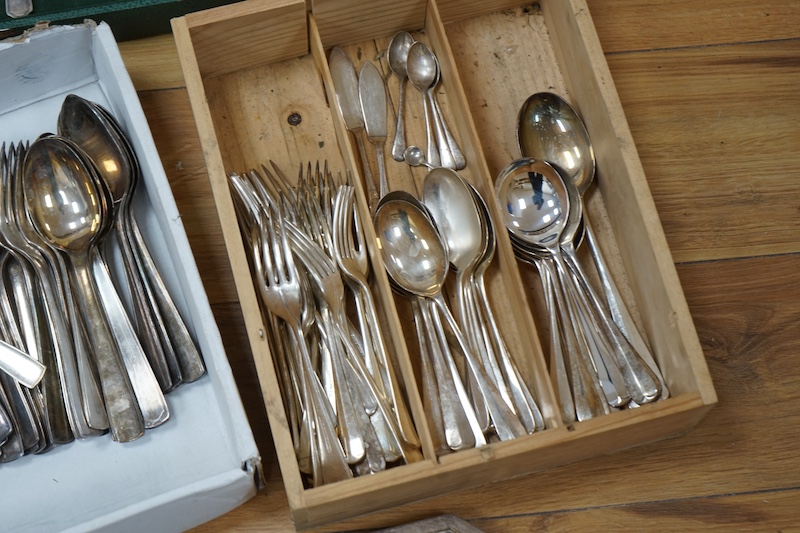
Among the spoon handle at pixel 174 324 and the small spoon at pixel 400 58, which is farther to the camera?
the small spoon at pixel 400 58

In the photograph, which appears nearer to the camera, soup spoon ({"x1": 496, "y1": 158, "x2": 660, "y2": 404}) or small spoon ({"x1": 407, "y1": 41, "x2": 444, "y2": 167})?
soup spoon ({"x1": 496, "y1": 158, "x2": 660, "y2": 404})

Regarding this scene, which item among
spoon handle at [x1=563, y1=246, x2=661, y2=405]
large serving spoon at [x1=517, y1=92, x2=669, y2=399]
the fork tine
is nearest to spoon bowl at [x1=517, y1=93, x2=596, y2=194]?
large serving spoon at [x1=517, y1=92, x2=669, y2=399]

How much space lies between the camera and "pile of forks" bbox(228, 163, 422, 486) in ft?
2.16

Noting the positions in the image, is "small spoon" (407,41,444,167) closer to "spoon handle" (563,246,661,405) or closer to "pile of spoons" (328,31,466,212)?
"pile of spoons" (328,31,466,212)

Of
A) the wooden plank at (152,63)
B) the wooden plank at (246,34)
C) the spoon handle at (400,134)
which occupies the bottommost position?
the spoon handle at (400,134)

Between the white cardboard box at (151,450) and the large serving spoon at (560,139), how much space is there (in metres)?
0.35

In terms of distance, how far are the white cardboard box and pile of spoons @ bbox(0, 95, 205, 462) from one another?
0.02 metres

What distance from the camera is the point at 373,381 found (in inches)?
26.9

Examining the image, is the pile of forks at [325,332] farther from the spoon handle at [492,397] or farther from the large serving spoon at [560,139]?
the large serving spoon at [560,139]

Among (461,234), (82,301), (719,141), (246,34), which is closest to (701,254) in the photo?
(719,141)

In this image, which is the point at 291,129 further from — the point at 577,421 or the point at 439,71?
the point at 577,421

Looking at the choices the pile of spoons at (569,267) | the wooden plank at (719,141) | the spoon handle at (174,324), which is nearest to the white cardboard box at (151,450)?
the spoon handle at (174,324)

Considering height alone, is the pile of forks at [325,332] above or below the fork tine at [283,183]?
below

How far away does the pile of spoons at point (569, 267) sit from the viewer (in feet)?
2.22
